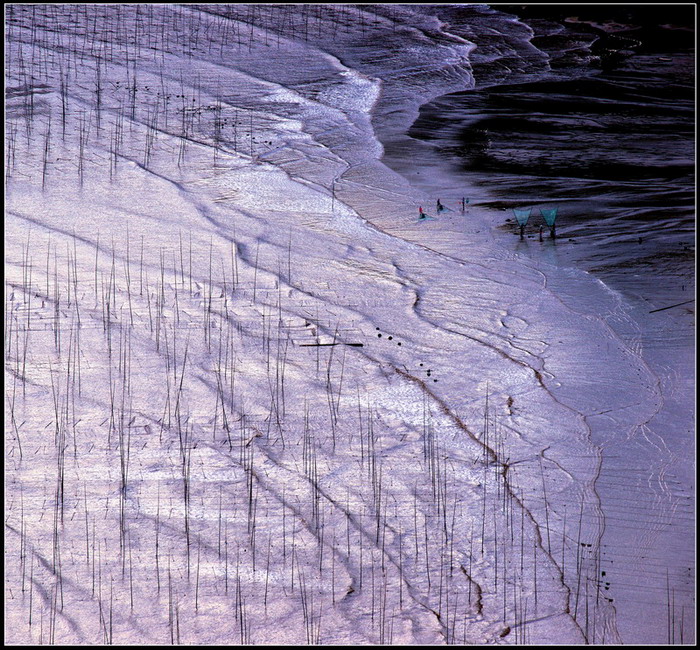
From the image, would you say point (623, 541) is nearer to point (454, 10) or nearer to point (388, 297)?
point (388, 297)

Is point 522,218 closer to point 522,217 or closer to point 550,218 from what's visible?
point 522,217

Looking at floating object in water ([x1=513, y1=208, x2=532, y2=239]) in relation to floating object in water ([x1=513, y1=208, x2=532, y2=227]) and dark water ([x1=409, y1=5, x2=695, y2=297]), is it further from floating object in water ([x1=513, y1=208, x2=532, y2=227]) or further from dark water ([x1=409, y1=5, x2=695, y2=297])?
dark water ([x1=409, y1=5, x2=695, y2=297])

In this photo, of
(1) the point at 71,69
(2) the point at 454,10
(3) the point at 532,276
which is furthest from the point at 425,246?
(2) the point at 454,10

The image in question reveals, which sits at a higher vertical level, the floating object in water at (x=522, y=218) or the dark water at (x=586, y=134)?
the dark water at (x=586, y=134)

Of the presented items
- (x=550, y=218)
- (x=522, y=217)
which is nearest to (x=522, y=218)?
(x=522, y=217)

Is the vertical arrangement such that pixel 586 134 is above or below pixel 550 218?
above

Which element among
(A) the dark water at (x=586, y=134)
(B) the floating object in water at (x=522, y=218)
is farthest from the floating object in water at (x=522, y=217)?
(A) the dark water at (x=586, y=134)

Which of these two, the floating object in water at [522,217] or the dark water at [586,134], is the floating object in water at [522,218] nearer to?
the floating object in water at [522,217]

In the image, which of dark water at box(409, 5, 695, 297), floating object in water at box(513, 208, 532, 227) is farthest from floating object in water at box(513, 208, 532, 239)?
dark water at box(409, 5, 695, 297)
